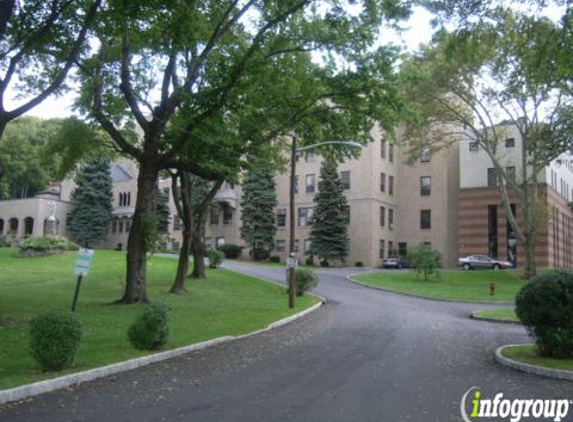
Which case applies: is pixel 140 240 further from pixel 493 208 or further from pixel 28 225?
pixel 28 225

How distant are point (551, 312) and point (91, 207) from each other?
A: 203 ft

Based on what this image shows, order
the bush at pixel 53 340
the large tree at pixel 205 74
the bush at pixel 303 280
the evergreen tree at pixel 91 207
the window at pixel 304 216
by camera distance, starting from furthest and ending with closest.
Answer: the evergreen tree at pixel 91 207 → the window at pixel 304 216 → the bush at pixel 303 280 → the large tree at pixel 205 74 → the bush at pixel 53 340

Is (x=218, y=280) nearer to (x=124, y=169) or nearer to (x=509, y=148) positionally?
(x=509, y=148)

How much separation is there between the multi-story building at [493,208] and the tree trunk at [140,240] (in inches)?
1554

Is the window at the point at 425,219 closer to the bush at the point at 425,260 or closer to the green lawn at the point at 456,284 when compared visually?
the green lawn at the point at 456,284

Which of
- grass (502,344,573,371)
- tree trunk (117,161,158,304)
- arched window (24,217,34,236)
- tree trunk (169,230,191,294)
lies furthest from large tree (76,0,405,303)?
arched window (24,217,34,236)

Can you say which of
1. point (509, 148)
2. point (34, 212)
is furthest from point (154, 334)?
point (34, 212)

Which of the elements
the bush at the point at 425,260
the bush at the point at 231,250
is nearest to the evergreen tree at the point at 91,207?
the bush at the point at 231,250

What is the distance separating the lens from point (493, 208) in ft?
180

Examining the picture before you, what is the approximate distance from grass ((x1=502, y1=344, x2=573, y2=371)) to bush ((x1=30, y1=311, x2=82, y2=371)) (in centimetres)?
807

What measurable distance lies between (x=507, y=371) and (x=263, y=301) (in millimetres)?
14274

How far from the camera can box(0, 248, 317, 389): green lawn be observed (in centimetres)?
1089

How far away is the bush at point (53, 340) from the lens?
9.10m

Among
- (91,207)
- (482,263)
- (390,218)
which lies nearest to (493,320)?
(482,263)
